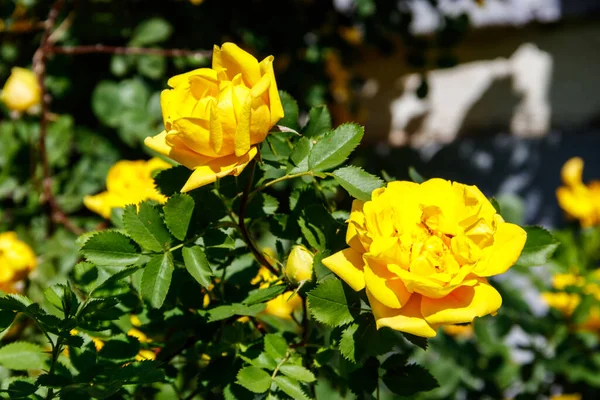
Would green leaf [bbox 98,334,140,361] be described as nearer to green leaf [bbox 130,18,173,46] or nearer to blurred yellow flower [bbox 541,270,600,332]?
blurred yellow flower [bbox 541,270,600,332]

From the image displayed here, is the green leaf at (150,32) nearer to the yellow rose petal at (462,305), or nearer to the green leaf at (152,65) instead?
the green leaf at (152,65)

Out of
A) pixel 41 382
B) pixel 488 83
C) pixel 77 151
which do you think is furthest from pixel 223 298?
pixel 488 83

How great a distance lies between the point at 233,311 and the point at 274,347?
0.07 metres

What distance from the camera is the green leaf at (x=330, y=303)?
613 mm

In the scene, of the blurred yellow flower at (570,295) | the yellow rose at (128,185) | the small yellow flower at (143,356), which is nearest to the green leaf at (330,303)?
the small yellow flower at (143,356)

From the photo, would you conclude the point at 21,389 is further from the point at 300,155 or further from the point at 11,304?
the point at 300,155

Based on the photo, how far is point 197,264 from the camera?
0.63m

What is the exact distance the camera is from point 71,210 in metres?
1.52

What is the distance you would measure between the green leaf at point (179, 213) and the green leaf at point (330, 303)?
144mm

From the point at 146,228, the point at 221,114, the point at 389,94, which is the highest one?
the point at 221,114

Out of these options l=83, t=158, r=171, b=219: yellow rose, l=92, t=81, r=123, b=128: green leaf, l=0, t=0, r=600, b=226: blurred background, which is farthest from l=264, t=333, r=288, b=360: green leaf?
l=92, t=81, r=123, b=128: green leaf

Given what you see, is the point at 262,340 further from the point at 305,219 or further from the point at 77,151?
the point at 77,151

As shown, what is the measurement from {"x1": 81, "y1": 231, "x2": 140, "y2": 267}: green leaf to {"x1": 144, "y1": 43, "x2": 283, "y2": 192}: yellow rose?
4.1 inches

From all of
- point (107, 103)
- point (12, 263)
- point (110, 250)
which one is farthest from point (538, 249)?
point (107, 103)
